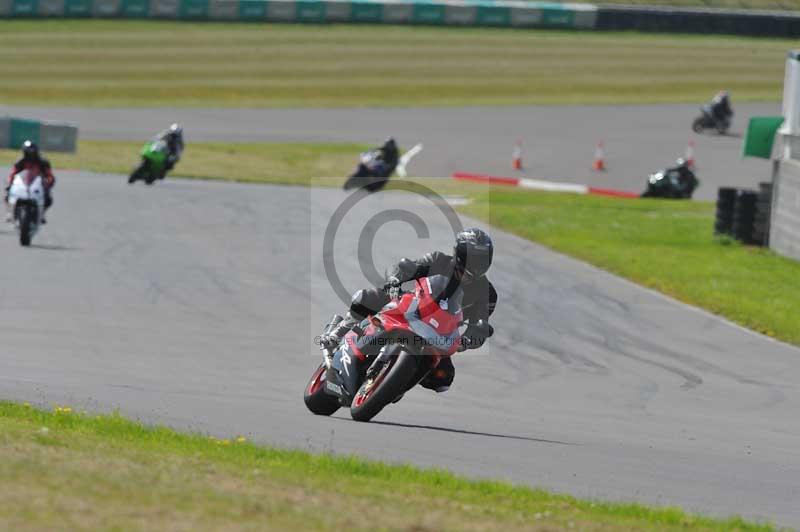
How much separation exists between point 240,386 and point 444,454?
3.10m

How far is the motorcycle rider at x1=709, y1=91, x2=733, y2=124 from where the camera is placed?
45.7 metres

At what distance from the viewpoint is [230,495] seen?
276 inches

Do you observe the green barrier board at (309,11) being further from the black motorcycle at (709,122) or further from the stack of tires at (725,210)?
the stack of tires at (725,210)

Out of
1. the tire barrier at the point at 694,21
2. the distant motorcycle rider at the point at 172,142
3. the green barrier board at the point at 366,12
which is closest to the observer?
the distant motorcycle rider at the point at 172,142

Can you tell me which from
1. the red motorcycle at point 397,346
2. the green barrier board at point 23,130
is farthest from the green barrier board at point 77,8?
the red motorcycle at point 397,346

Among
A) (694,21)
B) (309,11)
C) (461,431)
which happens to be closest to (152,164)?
(461,431)

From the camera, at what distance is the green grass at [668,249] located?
1897 centimetres

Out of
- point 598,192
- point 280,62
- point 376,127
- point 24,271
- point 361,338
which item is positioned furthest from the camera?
point 280,62

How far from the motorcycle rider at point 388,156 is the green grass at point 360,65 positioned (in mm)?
17920

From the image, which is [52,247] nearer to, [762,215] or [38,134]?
[762,215]

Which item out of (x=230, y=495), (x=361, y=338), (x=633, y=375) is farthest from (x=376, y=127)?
(x=230, y=495)

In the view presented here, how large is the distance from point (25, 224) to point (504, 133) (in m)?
25.7

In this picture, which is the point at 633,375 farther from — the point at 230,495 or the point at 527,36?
the point at 527,36

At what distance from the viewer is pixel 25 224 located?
20.8 metres
